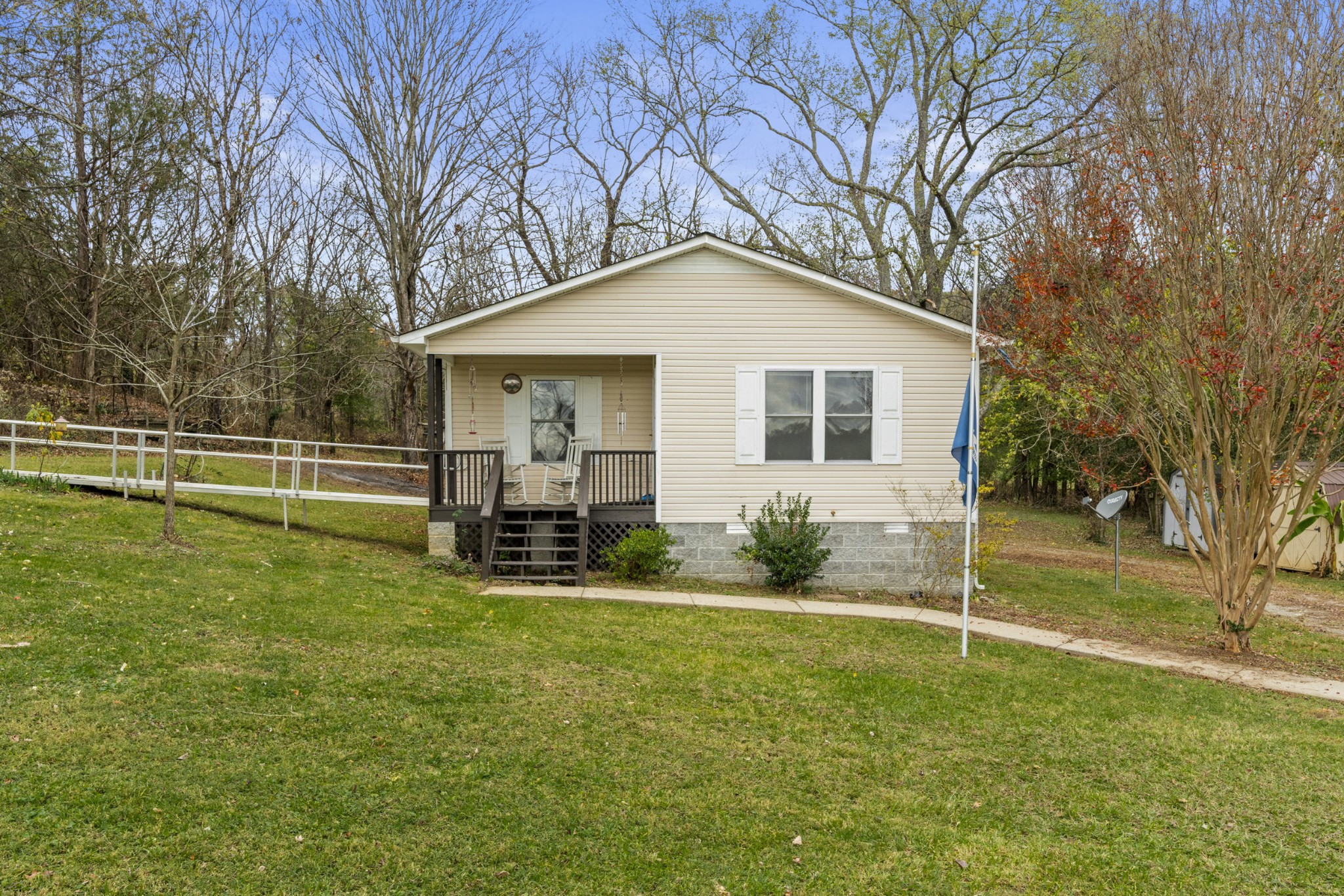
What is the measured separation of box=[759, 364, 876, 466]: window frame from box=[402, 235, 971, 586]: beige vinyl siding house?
0.02 m

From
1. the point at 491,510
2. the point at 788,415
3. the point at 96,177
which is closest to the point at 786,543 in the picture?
the point at 788,415

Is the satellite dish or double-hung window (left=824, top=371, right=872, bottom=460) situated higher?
double-hung window (left=824, top=371, right=872, bottom=460)

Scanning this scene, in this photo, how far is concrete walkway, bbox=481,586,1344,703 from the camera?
27.6ft

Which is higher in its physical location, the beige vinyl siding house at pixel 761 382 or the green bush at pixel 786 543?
the beige vinyl siding house at pixel 761 382

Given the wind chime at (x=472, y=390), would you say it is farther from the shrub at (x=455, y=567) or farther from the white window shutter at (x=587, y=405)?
the shrub at (x=455, y=567)

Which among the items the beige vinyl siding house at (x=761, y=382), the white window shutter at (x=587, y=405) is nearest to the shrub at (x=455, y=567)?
the beige vinyl siding house at (x=761, y=382)

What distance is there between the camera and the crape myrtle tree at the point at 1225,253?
27.4 ft

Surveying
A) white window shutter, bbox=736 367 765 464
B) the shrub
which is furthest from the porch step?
white window shutter, bbox=736 367 765 464

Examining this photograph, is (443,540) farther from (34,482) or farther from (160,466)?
(160,466)

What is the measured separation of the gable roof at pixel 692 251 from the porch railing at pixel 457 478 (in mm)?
1712

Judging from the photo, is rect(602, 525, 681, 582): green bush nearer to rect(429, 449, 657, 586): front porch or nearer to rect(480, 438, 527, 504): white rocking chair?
rect(429, 449, 657, 586): front porch

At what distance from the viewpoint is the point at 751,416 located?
1197cm

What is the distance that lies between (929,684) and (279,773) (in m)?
5.14

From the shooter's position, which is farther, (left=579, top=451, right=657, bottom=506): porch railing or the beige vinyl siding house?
(left=579, top=451, right=657, bottom=506): porch railing
